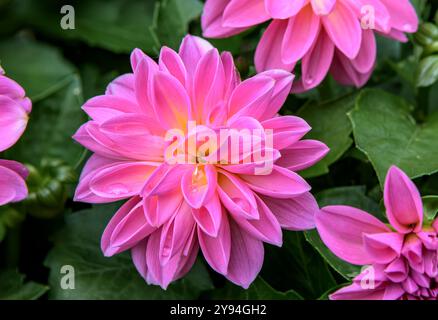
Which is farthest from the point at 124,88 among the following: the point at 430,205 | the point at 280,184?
the point at 430,205

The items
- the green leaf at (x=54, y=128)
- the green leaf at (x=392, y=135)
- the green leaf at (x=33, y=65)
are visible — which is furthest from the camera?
the green leaf at (x=33, y=65)

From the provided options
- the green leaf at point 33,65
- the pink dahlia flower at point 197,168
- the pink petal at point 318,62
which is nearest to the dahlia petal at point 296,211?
the pink dahlia flower at point 197,168

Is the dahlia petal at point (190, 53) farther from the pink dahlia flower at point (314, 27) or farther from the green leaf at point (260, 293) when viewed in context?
the green leaf at point (260, 293)

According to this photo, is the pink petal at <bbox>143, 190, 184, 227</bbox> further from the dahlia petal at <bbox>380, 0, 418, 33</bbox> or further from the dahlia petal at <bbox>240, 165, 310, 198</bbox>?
the dahlia petal at <bbox>380, 0, 418, 33</bbox>

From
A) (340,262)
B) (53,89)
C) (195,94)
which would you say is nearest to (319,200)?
(340,262)

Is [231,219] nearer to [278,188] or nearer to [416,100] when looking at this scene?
[278,188]
